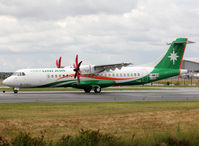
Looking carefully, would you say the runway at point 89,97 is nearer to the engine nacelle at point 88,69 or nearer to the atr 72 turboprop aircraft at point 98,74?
the atr 72 turboprop aircraft at point 98,74

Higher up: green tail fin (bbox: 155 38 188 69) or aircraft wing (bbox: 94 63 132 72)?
green tail fin (bbox: 155 38 188 69)

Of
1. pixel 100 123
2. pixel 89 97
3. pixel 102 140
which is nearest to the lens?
pixel 102 140

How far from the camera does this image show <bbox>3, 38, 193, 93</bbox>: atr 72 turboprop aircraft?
3847 centimetres

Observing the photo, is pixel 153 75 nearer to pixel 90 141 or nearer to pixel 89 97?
pixel 89 97

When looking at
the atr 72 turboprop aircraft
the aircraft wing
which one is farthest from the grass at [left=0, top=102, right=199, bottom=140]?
the atr 72 turboprop aircraft

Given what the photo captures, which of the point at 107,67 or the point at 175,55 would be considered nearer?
the point at 107,67

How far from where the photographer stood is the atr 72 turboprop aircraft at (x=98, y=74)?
38.5 meters

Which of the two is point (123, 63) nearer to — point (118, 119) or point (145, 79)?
point (145, 79)

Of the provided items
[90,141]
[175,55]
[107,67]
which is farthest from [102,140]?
[175,55]

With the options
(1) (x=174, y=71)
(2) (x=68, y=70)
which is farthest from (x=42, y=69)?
Result: (1) (x=174, y=71)

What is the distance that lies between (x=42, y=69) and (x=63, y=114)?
2230 cm

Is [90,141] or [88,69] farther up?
[88,69]

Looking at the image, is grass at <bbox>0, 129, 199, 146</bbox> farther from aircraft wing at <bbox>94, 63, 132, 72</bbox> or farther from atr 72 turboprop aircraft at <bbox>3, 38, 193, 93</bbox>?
aircraft wing at <bbox>94, 63, 132, 72</bbox>

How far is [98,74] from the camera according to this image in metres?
41.2
